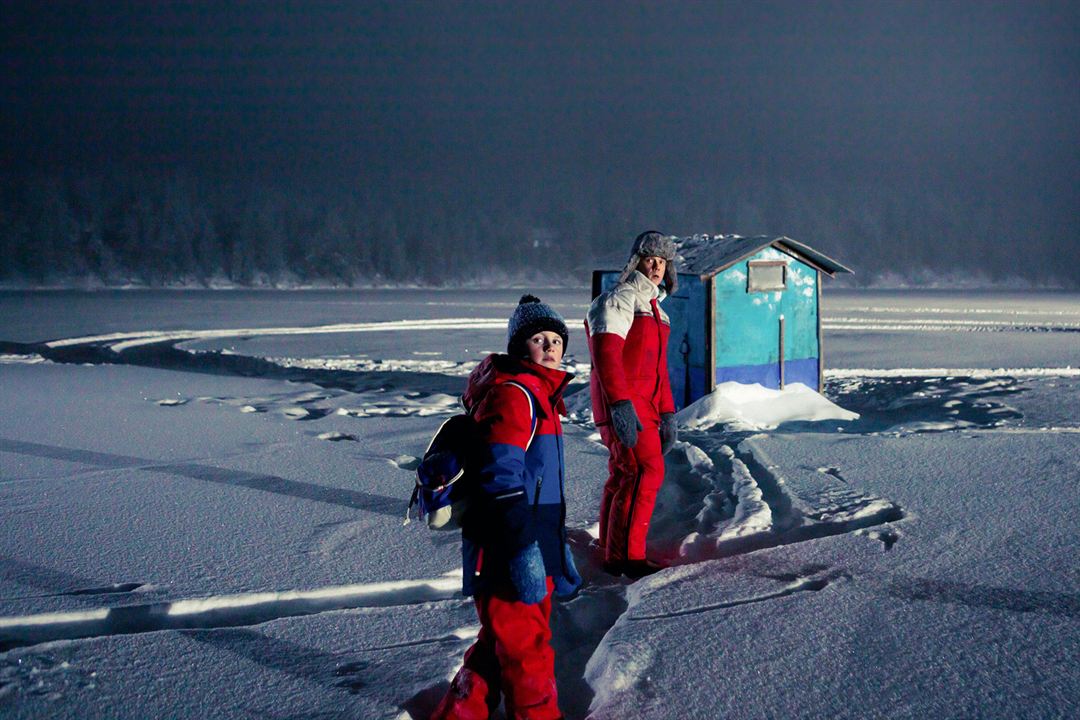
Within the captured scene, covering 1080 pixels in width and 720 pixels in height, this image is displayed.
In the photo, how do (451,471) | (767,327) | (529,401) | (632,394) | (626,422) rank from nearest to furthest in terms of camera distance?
(451,471)
(529,401)
(626,422)
(632,394)
(767,327)

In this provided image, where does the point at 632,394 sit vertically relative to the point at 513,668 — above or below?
above

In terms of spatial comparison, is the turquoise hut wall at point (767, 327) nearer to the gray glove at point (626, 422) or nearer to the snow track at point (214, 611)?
the gray glove at point (626, 422)

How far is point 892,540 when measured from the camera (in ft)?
14.3

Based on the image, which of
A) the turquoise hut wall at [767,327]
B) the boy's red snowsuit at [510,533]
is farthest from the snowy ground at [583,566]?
the turquoise hut wall at [767,327]

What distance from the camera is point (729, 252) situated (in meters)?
8.27

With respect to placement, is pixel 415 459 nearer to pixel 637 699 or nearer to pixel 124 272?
pixel 637 699

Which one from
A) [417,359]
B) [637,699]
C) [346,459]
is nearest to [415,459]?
[346,459]

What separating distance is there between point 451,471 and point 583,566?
200 cm

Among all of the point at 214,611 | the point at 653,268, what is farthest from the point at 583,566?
the point at 214,611

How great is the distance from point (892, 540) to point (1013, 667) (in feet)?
4.60

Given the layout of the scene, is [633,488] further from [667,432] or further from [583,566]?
[583,566]

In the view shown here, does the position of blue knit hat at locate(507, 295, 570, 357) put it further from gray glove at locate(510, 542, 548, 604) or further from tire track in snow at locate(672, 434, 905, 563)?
tire track in snow at locate(672, 434, 905, 563)

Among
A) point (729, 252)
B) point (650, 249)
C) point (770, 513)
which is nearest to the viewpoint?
point (650, 249)

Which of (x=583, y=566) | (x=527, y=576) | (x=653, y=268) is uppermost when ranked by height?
(x=653, y=268)
